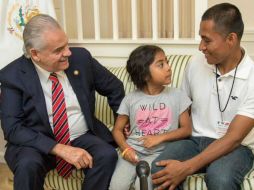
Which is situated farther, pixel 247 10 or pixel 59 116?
pixel 247 10

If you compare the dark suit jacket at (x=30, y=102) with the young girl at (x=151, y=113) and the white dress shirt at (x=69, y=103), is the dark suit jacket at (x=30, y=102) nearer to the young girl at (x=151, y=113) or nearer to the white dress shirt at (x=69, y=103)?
the white dress shirt at (x=69, y=103)

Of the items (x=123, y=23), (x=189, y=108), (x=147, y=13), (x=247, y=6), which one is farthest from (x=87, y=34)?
(x=189, y=108)

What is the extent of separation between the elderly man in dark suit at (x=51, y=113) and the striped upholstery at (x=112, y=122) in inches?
2.8

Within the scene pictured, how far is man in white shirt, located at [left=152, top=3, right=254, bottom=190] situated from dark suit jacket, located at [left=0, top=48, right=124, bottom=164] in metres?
0.52

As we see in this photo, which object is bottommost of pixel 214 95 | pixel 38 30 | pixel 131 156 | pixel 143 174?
pixel 131 156

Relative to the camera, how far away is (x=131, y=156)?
175 centimetres

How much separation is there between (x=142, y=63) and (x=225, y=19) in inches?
17.3

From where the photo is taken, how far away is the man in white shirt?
5.17 feet

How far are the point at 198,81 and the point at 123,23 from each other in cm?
157

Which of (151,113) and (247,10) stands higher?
(247,10)

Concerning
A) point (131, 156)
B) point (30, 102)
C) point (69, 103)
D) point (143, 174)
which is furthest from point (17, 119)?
point (143, 174)

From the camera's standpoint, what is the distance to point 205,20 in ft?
5.54

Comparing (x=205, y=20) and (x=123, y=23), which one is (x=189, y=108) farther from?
(x=123, y=23)

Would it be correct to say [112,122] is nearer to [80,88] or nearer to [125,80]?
[125,80]
